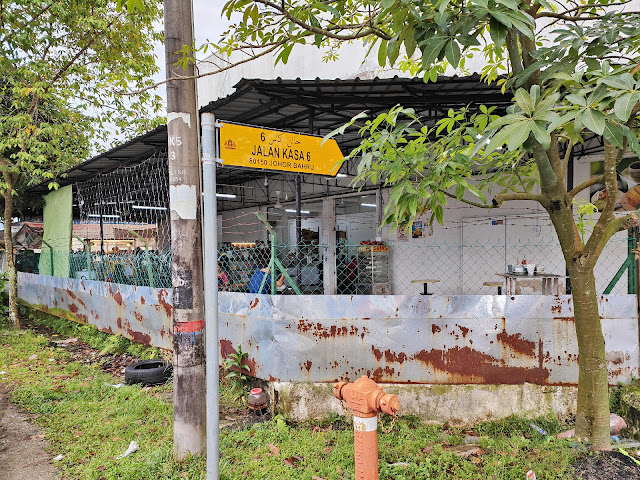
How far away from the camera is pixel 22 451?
354cm

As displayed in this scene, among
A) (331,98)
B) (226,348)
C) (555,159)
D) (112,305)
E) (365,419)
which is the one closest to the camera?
(365,419)

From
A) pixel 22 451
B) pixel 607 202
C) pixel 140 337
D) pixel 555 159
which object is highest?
pixel 555 159

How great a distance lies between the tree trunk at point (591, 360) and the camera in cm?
307

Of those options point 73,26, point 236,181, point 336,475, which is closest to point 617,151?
point 336,475

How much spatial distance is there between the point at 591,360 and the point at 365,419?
188 cm

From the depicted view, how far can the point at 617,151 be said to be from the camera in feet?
9.28

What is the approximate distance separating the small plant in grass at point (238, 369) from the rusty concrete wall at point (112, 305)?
1556mm

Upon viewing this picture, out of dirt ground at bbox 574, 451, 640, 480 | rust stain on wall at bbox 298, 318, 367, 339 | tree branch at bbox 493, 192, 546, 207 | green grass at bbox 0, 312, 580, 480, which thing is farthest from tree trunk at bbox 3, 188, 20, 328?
dirt ground at bbox 574, 451, 640, 480

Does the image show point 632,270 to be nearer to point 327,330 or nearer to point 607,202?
point 607,202

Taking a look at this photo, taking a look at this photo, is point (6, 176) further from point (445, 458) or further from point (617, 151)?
point (617, 151)

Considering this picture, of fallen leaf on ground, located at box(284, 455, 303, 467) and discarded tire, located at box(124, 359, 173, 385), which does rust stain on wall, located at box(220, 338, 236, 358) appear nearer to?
discarded tire, located at box(124, 359, 173, 385)

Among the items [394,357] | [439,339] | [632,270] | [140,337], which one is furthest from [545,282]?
[140,337]

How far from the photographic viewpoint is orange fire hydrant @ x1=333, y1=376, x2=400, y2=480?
8.04ft

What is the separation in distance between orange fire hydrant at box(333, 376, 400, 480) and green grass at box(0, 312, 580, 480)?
0.57 m
